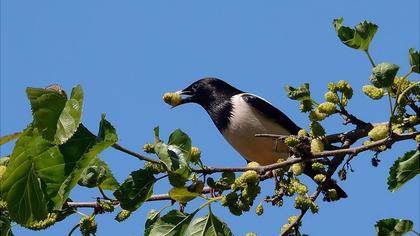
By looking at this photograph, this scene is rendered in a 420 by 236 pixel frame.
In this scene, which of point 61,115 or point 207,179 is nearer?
point 61,115

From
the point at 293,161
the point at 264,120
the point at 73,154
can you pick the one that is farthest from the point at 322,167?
the point at 264,120

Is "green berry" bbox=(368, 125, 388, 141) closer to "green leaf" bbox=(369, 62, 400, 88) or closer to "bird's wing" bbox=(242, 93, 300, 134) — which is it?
"green leaf" bbox=(369, 62, 400, 88)

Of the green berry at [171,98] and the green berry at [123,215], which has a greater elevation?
the green berry at [171,98]

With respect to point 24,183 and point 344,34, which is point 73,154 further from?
point 344,34

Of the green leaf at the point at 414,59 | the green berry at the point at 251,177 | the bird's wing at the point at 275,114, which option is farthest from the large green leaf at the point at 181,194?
the bird's wing at the point at 275,114

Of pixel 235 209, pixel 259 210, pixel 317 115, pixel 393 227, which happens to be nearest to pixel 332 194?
pixel 259 210

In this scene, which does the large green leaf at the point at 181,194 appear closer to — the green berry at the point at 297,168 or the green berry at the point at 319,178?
the green berry at the point at 297,168

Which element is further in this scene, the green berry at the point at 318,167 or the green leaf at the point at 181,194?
the green berry at the point at 318,167

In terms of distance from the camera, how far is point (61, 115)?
2.60 m

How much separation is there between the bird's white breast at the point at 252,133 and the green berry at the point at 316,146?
3.69 meters

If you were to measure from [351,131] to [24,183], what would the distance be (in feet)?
4.51

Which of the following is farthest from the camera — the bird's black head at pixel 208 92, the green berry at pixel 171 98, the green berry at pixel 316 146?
the bird's black head at pixel 208 92

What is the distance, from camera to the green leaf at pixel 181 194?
293cm

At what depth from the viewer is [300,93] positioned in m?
3.08
